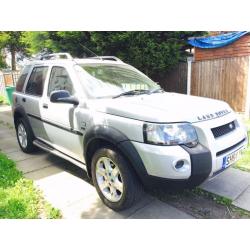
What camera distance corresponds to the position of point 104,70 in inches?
158

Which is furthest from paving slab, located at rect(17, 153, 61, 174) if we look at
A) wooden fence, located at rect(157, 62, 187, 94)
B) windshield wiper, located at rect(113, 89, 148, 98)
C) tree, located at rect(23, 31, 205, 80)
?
wooden fence, located at rect(157, 62, 187, 94)

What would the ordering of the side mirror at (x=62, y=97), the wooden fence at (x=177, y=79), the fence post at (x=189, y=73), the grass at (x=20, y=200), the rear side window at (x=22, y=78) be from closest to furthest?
the grass at (x=20, y=200)
the side mirror at (x=62, y=97)
the rear side window at (x=22, y=78)
the fence post at (x=189, y=73)
the wooden fence at (x=177, y=79)

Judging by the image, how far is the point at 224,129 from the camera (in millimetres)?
3135

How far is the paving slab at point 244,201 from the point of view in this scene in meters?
3.29

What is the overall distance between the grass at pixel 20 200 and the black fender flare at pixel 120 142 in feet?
3.48

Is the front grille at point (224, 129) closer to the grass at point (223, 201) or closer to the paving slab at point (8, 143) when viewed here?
the grass at point (223, 201)

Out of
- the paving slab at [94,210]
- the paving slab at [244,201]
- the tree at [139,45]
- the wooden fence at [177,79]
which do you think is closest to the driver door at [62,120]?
the paving slab at [94,210]

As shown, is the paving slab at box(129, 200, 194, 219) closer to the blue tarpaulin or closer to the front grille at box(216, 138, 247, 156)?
the front grille at box(216, 138, 247, 156)

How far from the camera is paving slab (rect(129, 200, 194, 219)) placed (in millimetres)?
3119

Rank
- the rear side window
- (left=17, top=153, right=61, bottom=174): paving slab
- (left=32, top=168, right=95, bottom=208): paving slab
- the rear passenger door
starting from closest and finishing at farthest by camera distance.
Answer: (left=32, top=168, right=95, bottom=208): paving slab → the rear passenger door → (left=17, top=153, right=61, bottom=174): paving slab → the rear side window

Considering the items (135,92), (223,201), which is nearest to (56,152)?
(135,92)

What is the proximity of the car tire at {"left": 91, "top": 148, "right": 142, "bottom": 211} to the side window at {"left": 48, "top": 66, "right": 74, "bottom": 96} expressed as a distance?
1.12 meters

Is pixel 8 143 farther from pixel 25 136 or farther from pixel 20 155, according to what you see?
pixel 25 136
